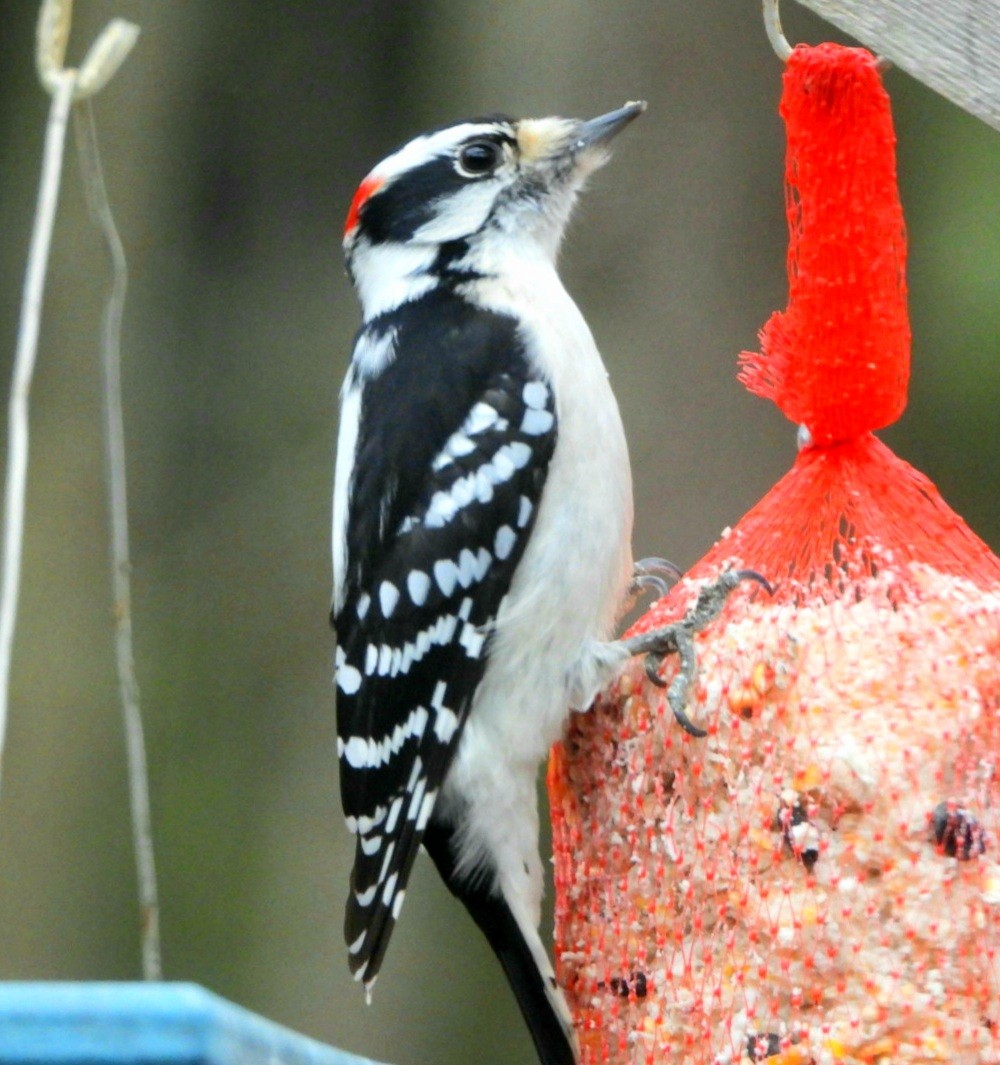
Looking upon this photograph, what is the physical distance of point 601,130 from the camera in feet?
9.59

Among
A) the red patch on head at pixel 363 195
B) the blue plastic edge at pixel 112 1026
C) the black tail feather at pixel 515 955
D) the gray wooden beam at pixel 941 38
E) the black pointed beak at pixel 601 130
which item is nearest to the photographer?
the blue plastic edge at pixel 112 1026

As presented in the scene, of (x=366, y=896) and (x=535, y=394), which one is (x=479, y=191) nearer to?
(x=535, y=394)

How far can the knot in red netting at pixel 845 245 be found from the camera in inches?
89.9

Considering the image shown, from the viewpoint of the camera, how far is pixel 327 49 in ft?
16.9

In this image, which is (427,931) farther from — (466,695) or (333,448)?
(466,695)

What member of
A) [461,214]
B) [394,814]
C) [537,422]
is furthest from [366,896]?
[461,214]

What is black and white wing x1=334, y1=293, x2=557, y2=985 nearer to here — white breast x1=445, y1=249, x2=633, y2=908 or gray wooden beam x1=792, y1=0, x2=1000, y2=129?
white breast x1=445, y1=249, x2=633, y2=908

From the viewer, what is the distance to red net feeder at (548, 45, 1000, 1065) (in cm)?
206

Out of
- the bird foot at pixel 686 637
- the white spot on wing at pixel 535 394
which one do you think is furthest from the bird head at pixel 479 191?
the bird foot at pixel 686 637

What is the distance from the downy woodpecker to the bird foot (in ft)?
0.07

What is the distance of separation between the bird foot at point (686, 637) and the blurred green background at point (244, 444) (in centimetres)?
218

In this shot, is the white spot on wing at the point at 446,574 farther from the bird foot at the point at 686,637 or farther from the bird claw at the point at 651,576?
the bird claw at the point at 651,576

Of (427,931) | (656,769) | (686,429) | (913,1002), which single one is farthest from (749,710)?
(427,931)

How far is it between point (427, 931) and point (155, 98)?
2.32 metres
